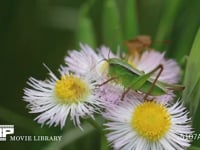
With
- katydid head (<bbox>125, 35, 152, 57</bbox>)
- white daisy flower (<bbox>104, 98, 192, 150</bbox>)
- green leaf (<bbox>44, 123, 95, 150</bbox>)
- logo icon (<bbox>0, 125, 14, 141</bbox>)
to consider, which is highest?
katydid head (<bbox>125, 35, 152, 57</bbox>)

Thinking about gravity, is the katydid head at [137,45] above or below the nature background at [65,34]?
below

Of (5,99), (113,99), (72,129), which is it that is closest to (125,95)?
(113,99)

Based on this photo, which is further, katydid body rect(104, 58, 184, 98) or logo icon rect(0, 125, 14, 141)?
logo icon rect(0, 125, 14, 141)

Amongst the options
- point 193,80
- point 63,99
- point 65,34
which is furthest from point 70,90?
point 65,34

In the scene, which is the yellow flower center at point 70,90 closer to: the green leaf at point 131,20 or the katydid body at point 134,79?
the katydid body at point 134,79

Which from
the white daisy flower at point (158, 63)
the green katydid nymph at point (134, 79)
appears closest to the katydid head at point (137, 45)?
the white daisy flower at point (158, 63)

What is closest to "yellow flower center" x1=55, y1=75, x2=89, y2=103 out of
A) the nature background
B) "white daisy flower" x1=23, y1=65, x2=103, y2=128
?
"white daisy flower" x1=23, y1=65, x2=103, y2=128

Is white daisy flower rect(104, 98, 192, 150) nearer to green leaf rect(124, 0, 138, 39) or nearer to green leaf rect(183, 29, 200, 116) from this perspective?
green leaf rect(183, 29, 200, 116)
